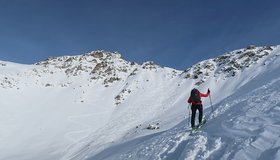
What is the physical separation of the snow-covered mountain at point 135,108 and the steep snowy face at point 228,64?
155 millimetres

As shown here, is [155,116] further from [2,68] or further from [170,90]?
[2,68]

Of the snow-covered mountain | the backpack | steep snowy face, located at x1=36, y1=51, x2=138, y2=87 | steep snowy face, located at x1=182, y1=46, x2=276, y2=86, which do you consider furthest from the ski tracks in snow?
the backpack

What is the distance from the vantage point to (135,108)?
43.2 metres

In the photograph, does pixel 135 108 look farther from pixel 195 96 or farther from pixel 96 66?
pixel 195 96

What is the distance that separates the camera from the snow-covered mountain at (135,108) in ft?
42.3

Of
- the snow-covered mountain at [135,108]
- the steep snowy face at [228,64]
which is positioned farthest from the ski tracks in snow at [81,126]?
the steep snowy face at [228,64]

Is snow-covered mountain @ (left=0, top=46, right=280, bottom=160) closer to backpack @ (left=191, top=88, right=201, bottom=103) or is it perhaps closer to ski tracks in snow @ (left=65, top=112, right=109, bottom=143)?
ski tracks in snow @ (left=65, top=112, right=109, bottom=143)

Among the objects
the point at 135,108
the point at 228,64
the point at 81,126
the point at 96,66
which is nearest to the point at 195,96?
the point at 81,126

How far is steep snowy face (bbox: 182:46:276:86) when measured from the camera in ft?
143

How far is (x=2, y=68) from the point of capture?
59.6m

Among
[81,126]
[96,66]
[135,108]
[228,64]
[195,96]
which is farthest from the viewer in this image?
[96,66]

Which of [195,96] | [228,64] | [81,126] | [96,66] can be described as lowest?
[195,96]

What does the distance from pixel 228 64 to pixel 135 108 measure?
14.0 m

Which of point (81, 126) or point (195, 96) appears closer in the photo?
point (195, 96)
